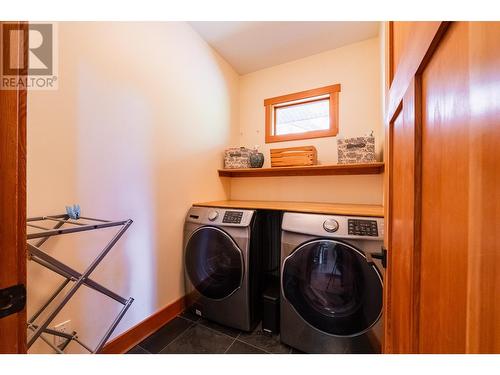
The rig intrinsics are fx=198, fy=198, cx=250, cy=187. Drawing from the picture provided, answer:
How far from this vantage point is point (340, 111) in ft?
6.61

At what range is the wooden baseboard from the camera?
48.1 inches

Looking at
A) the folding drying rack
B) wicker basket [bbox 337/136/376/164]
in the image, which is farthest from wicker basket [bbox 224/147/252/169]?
the folding drying rack

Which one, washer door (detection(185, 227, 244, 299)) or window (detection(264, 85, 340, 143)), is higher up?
window (detection(264, 85, 340, 143))

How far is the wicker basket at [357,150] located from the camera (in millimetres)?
1669

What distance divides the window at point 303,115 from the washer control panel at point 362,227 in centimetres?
116

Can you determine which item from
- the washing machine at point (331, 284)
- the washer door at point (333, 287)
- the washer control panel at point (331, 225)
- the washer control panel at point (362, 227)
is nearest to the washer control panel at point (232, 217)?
the washing machine at point (331, 284)

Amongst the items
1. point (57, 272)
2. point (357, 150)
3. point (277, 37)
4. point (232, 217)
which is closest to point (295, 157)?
point (357, 150)

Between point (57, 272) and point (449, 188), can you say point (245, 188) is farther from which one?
point (449, 188)

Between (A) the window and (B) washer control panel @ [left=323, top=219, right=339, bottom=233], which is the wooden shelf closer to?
(A) the window

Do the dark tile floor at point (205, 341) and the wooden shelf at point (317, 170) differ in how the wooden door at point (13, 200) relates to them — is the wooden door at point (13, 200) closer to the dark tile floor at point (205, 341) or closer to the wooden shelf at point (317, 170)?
the dark tile floor at point (205, 341)

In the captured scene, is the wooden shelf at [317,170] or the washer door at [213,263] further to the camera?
the wooden shelf at [317,170]

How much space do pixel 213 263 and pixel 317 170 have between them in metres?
1.30

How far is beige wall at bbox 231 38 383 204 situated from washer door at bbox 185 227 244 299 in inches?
35.3

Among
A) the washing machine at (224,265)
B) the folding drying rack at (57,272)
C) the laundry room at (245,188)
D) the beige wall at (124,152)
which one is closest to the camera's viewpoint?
the laundry room at (245,188)
